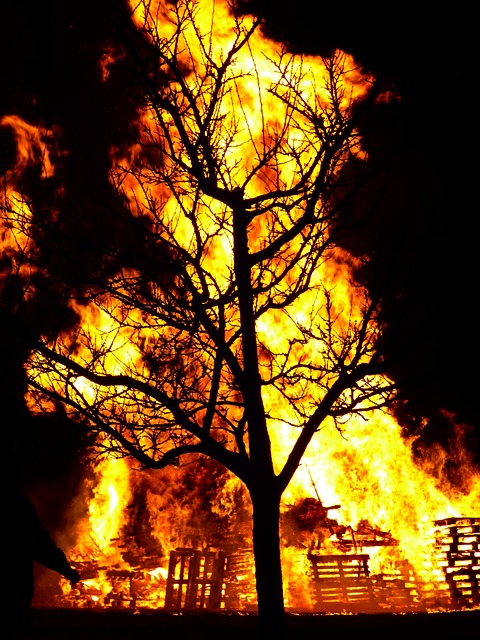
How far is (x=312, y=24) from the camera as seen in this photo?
59.5 ft

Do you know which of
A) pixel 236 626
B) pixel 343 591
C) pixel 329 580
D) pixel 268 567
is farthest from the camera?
pixel 329 580

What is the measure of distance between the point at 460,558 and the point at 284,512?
356 centimetres

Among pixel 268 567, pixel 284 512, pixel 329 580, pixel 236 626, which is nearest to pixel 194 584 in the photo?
pixel 329 580

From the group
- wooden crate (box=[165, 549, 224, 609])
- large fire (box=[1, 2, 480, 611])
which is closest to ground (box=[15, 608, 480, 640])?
wooden crate (box=[165, 549, 224, 609])

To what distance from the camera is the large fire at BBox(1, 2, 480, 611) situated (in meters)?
12.4

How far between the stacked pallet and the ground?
3.79 meters

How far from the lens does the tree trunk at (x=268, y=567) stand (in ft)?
17.8

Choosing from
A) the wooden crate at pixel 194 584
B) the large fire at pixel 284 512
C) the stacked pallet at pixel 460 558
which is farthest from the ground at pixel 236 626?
the stacked pallet at pixel 460 558

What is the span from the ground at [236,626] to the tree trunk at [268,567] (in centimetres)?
180

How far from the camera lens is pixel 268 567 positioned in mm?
5531

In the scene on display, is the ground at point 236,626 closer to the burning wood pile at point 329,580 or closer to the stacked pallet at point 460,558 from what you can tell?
the burning wood pile at point 329,580

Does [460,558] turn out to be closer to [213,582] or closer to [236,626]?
[213,582]

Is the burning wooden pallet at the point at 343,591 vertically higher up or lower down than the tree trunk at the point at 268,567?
higher up

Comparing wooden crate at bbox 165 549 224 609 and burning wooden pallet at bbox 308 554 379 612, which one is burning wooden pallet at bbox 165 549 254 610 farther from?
burning wooden pallet at bbox 308 554 379 612
